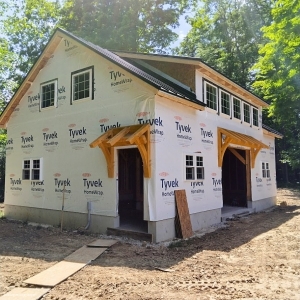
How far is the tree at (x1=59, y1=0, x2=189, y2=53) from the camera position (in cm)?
2492

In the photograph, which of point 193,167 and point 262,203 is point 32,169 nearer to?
point 193,167

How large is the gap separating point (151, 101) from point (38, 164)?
612 centimetres

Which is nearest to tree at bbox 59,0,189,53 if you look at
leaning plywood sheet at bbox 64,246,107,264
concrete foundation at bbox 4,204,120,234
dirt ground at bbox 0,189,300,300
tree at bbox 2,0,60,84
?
tree at bbox 2,0,60,84

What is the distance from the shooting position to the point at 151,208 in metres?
8.57

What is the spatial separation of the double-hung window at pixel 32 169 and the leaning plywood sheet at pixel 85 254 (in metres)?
5.33

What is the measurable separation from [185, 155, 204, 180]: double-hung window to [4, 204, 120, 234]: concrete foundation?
281 centimetres

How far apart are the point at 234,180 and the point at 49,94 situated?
34.4ft

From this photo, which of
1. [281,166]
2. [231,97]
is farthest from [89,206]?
[281,166]

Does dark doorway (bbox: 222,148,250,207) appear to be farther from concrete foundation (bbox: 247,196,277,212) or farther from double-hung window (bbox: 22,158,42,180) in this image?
double-hung window (bbox: 22,158,42,180)

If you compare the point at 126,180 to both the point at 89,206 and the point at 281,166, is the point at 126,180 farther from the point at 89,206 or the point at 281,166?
the point at 281,166

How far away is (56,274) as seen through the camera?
19.1 feet

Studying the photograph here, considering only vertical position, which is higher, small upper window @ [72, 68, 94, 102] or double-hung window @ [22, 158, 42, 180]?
small upper window @ [72, 68, 94, 102]

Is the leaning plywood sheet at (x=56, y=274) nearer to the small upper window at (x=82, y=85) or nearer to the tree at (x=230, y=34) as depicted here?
the small upper window at (x=82, y=85)

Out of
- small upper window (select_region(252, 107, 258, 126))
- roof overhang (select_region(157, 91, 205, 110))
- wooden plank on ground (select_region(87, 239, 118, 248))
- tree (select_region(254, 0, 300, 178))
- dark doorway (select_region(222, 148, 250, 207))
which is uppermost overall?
tree (select_region(254, 0, 300, 178))
